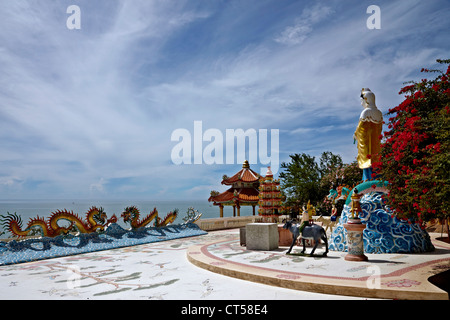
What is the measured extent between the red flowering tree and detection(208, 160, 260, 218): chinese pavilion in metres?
22.2

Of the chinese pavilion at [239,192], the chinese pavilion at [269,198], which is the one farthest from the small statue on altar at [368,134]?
the chinese pavilion at [239,192]

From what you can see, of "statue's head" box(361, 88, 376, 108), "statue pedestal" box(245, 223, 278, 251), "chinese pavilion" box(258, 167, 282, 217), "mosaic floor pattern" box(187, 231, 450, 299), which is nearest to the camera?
"mosaic floor pattern" box(187, 231, 450, 299)

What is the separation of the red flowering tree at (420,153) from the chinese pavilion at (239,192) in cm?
2219

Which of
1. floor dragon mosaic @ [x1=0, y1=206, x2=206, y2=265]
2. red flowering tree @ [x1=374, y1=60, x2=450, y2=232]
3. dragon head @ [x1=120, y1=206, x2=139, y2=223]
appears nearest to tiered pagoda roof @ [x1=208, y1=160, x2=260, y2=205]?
floor dragon mosaic @ [x1=0, y1=206, x2=206, y2=265]

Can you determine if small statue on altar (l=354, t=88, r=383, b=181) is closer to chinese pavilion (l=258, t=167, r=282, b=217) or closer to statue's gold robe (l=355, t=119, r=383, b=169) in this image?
statue's gold robe (l=355, t=119, r=383, b=169)

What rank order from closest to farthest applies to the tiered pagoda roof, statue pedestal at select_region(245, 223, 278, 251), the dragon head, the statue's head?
1. statue pedestal at select_region(245, 223, 278, 251)
2. the statue's head
3. the dragon head
4. the tiered pagoda roof

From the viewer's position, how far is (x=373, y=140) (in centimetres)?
1240

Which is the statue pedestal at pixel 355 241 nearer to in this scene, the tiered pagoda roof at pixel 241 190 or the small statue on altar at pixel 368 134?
the small statue on altar at pixel 368 134

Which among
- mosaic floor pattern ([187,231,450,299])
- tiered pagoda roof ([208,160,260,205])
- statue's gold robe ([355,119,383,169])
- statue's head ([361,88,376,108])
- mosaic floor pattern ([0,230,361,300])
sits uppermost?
statue's head ([361,88,376,108])

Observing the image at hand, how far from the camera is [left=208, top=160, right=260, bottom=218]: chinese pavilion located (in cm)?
2977

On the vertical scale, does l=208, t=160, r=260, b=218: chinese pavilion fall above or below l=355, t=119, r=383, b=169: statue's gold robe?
below

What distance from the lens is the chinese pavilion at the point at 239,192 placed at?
29.8 metres

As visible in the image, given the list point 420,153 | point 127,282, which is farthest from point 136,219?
point 420,153

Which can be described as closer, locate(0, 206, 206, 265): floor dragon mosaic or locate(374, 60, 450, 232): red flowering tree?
locate(374, 60, 450, 232): red flowering tree
